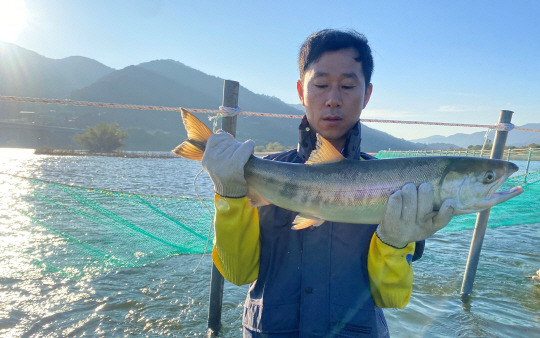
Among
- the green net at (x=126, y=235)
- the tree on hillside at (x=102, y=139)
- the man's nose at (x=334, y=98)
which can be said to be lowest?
the tree on hillside at (x=102, y=139)

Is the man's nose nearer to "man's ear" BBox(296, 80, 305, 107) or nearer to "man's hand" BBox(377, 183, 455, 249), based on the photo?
"man's ear" BBox(296, 80, 305, 107)

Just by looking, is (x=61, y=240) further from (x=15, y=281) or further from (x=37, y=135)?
(x=37, y=135)

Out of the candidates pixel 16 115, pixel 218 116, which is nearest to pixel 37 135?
pixel 16 115

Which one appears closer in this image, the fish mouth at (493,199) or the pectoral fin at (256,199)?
the fish mouth at (493,199)

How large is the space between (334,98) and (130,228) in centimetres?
583

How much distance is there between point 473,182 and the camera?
2.93m

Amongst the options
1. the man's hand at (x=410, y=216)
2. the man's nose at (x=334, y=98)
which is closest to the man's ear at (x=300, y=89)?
the man's nose at (x=334, y=98)

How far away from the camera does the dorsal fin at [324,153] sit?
302 centimetres

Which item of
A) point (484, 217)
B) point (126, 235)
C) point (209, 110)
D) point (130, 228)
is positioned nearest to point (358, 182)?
point (209, 110)

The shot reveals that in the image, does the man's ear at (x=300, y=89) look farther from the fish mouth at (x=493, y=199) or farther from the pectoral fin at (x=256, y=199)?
the fish mouth at (x=493, y=199)

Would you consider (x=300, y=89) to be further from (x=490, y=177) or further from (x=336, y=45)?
(x=490, y=177)

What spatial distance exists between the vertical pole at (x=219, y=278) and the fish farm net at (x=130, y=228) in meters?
0.59

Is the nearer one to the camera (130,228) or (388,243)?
(388,243)

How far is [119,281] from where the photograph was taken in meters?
7.94
